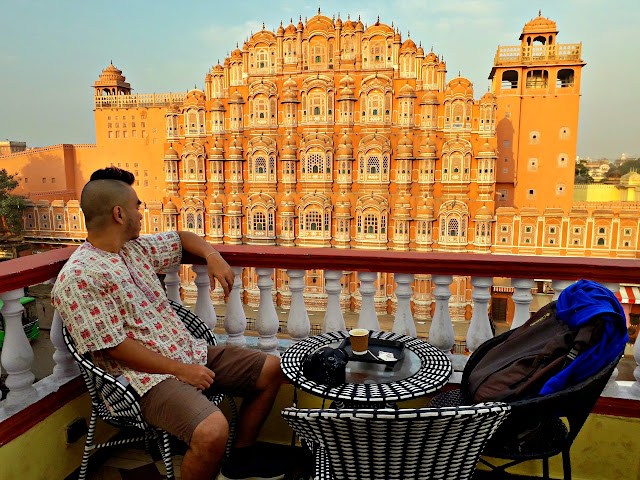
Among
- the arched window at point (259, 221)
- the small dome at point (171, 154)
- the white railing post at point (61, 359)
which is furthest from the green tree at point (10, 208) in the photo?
the white railing post at point (61, 359)

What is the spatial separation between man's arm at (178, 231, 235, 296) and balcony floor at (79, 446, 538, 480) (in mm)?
580

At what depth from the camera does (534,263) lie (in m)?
1.39

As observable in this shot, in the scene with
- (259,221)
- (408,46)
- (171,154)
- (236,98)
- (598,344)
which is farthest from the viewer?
(171,154)

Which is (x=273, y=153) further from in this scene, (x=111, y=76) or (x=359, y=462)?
(x=359, y=462)

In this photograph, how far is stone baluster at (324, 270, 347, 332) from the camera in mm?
1563

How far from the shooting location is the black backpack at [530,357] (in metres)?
0.95

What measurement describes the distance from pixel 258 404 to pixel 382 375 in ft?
1.31

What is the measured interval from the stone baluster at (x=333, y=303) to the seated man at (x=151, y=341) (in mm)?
303

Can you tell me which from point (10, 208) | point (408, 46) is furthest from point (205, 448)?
point (10, 208)

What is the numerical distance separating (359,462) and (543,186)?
15.5 meters

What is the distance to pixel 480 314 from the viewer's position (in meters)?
1.51

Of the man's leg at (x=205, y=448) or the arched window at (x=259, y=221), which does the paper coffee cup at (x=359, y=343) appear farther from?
the arched window at (x=259, y=221)

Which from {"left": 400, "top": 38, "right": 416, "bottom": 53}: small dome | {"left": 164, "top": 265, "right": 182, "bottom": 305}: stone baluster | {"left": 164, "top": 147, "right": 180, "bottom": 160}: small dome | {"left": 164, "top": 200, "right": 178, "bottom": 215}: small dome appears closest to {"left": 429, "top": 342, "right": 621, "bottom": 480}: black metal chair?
{"left": 164, "top": 265, "right": 182, "bottom": 305}: stone baluster

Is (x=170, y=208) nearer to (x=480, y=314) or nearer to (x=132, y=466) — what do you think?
(x=132, y=466)
